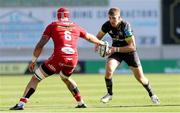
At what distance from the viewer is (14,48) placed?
36.3 meters

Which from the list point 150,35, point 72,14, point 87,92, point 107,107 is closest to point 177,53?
point 150,35

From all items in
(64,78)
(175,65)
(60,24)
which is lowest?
(175,65)

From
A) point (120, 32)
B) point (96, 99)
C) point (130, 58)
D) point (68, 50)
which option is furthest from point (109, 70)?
point (68, 50)

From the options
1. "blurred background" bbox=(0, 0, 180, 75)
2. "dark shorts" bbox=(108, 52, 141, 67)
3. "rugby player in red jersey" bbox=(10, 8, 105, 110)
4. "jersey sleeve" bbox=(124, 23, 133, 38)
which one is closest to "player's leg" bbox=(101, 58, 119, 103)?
"dark shorts" bbox=(108, 52, 141, 67)

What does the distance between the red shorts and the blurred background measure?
70.5 feet

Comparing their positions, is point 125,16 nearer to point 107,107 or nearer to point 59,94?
point 59,94

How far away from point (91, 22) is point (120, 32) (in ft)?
67.9

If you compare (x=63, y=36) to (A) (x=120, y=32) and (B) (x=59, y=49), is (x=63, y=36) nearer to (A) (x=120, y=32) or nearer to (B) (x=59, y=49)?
(B) (x=59, y=49)

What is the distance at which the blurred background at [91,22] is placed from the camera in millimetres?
36031

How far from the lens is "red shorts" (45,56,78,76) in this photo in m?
14.1

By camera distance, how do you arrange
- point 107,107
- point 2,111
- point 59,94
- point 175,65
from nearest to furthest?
point 2,111 → point 107,107 → point 59,94 → point 175,65

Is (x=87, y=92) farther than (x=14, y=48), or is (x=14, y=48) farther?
(x=14, y=48)

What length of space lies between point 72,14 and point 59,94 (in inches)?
673

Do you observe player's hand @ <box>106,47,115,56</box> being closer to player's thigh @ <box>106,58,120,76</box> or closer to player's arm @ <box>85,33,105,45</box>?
player's thigh @ <box>106,58,120,76</box>
